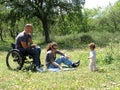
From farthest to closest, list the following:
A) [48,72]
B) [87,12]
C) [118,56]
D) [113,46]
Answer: [87,12], [113,46], [118,56], [48,72]

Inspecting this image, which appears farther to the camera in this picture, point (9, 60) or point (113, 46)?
point (113, 46)

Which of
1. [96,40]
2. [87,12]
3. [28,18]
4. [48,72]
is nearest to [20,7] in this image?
[28,18]

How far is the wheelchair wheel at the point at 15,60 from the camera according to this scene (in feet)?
36.1

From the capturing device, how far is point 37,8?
35906 mm

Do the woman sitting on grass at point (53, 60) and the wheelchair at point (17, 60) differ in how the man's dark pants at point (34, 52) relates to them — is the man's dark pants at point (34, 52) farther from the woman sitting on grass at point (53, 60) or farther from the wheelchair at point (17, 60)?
the woman sitting on grass at point (53, 60)

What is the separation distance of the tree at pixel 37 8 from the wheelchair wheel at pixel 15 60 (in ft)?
78.3

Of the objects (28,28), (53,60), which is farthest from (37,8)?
(28,28)

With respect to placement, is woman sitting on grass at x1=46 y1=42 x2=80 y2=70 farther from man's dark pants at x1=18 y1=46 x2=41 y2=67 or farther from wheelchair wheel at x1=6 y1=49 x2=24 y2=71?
wheelchair wheel at x1=6 y1=49 x2=24 y2=71

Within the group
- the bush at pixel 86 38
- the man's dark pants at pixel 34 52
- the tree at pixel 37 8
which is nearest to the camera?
the man's dark pants at pixel 34 52

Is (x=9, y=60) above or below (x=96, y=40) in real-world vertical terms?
above

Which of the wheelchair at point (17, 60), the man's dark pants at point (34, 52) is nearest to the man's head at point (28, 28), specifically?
the man's dark pants at point (34, 52)

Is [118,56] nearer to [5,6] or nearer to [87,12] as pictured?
[5,6]

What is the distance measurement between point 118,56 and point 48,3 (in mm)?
23984

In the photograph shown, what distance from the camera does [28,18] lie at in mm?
36375
